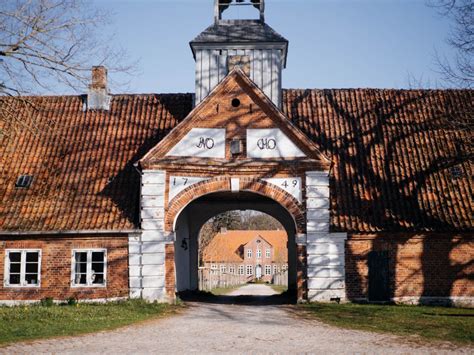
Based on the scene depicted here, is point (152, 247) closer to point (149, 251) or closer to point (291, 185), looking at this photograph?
point (149, 251)

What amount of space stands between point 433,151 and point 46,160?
13964mm

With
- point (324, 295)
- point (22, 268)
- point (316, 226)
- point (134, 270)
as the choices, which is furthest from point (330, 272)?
point (22, 268)

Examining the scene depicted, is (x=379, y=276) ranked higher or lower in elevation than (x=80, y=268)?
lower

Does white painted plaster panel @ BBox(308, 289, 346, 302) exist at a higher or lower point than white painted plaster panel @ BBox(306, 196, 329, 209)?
lower

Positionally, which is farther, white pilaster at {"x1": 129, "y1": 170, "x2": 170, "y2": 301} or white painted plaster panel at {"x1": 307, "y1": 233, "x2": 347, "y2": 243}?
white painted plaster panel at {"x1": 307, "y1": 233, "x2": 347, "y2": 243}

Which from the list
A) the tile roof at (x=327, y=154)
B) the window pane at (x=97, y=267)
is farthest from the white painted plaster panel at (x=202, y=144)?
the window pane at (x=97, y=267)

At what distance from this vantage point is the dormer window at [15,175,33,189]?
2197 centimetres

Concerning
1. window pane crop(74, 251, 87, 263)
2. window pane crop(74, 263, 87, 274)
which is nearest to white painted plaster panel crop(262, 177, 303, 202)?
window pane crop(74, 251, 87, 263)

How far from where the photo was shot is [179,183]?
68.7 ft

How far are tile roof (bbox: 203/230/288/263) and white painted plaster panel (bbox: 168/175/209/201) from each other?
2096 inches

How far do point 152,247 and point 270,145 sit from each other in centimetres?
515

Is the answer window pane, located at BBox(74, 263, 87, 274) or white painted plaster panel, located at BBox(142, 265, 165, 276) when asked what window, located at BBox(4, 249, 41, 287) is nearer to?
window pane, located at BBox(74, 263, 87, 274)

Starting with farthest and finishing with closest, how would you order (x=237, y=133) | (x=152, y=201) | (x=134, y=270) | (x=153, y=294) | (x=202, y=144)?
(x=237, y=133), (x=202, y=144), (x=152, y=201), (x=134, y=270), (x=153, y=294)

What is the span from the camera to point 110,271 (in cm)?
2059
